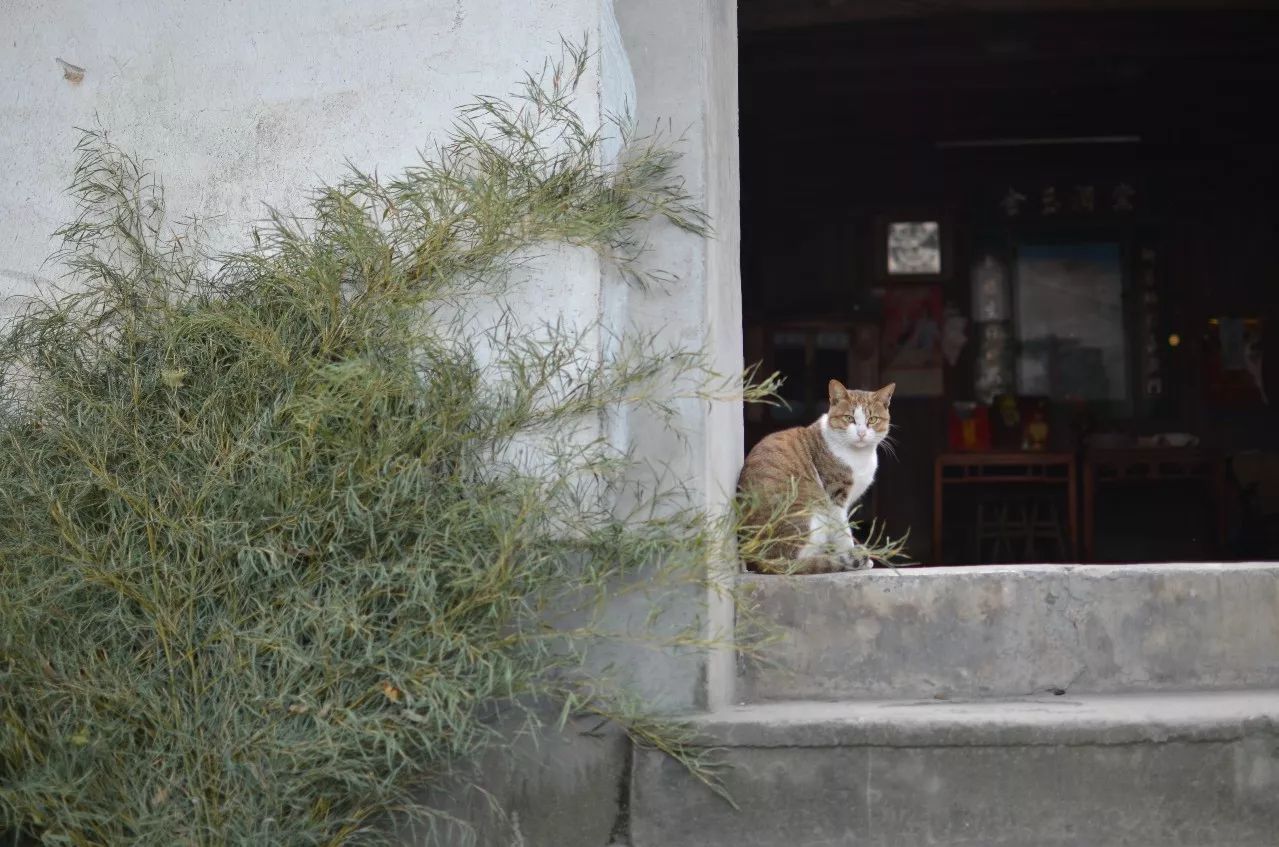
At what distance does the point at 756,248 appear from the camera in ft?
28.5

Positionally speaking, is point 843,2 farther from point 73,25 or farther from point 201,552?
point 201,552

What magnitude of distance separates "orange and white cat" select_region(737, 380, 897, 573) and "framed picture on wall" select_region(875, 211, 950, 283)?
4.40m

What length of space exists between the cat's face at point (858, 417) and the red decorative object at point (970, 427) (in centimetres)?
436

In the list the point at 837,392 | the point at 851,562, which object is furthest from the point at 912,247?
the point at 851,562

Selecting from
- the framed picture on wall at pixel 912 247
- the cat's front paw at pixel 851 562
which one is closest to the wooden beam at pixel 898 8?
the framed picture on wall at pixel 912 247

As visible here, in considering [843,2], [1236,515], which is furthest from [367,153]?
[1236,515]

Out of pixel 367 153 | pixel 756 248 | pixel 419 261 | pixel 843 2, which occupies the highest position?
pixel 843 2

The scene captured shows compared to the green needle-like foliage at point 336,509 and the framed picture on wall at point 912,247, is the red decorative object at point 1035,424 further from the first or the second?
the green needle-like foliage at point 336,509

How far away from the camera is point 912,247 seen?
857 cm

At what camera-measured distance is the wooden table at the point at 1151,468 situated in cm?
770

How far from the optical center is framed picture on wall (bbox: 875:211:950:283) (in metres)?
8.50

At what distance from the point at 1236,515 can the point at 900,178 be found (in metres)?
3.06

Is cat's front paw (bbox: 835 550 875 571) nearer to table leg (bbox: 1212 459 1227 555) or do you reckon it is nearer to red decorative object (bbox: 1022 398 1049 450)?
table leg (bbox: 1212 459 1227 555)

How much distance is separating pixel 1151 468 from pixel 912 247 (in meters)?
2.10
